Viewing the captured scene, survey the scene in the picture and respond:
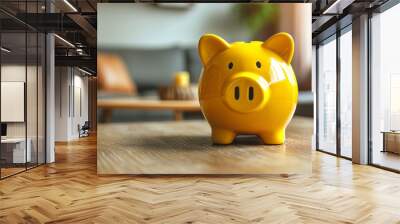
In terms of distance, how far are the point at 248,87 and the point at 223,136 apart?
81cm

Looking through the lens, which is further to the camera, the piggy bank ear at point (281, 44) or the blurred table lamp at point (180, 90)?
the blurred table lamp at point (180, 90)

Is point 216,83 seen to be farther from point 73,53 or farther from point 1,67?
point 73,53

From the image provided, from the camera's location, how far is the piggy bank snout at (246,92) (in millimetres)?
4605

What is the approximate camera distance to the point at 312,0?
655cm

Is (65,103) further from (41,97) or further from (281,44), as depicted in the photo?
(281,44)

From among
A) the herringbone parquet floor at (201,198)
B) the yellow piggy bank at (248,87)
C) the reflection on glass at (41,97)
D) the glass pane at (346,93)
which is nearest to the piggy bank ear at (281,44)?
the yellow piggy bank at (248,87)

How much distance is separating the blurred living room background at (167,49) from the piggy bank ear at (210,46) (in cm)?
23

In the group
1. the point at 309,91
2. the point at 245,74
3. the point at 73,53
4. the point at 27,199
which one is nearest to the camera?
the point at 27,199

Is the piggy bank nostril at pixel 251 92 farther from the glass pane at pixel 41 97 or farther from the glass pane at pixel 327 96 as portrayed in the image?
the glass pane at pixel 327 96

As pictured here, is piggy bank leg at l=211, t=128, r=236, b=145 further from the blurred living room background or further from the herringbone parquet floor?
the herringbone parquet floor

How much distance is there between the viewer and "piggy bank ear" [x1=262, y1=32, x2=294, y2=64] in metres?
4.93

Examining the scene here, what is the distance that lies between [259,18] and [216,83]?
115 centimetres

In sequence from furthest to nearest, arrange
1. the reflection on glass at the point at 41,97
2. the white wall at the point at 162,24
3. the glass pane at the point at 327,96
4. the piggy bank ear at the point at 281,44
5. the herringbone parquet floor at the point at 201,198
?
1. the glass pane at the point at 327,96
2. the reflection on glass at the point at 41,97
3. the white wall at the point at 162,24
4. the piggy bank ear at the point at 281,44
5. the herringbone parquet floor at the point at 201,198

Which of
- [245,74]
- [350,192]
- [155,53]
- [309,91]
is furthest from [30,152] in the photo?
[350,192]
